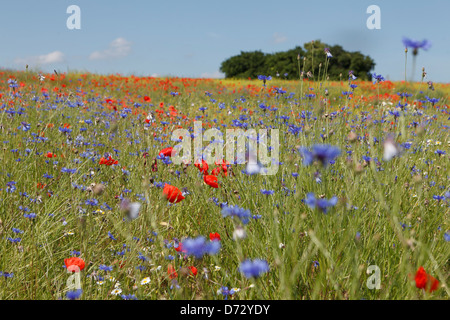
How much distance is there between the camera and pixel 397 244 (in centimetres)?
179

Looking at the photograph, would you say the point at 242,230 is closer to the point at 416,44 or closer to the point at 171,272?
the point at 171,272

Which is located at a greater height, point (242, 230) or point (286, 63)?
point (286, 63)

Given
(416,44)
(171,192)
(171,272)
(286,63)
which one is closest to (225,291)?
(171,272)

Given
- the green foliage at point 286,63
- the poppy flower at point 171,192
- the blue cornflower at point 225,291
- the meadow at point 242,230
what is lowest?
the blue cornflower at point 225,291

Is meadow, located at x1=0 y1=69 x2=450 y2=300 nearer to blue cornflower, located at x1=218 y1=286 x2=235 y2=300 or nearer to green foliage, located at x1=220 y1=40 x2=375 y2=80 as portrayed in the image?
blue cornflower, located at x1=218 y1=286 x2=235 y2=300

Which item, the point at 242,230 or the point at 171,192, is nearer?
the point at 242,230

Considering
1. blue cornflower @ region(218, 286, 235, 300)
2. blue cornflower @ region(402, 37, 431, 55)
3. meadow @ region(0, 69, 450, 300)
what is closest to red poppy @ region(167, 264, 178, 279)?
meadow @ region(0, 69, 450, 300)

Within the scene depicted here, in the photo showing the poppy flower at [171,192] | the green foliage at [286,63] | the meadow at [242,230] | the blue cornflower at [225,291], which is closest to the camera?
the meadow at [242,230]

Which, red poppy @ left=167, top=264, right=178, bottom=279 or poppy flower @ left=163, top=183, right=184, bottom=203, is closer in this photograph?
red poppy @ left=167, top=264, right=178, bottom=279

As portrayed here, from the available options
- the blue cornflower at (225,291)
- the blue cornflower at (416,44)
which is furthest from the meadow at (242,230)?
the blue cornflower at (416,44)

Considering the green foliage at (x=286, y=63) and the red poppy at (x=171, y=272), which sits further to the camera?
the green foliage at (x=286, y=63)

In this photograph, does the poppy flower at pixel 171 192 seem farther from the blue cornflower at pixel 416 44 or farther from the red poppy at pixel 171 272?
the blue cornflower at pixel 416 44

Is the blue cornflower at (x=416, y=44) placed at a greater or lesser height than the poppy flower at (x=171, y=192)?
greater
